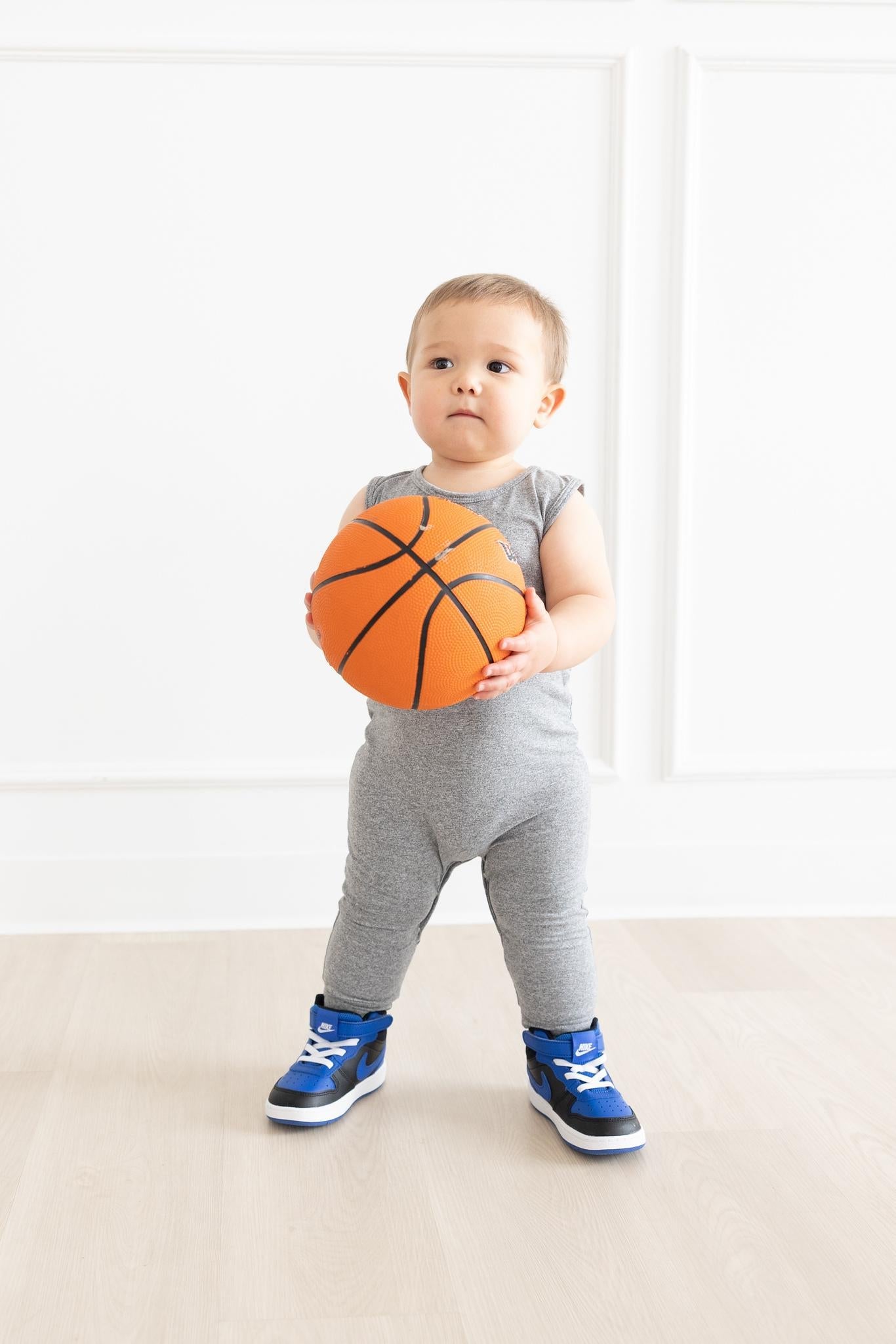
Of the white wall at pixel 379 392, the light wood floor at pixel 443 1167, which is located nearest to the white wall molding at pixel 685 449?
the white wall at pixel 379 392

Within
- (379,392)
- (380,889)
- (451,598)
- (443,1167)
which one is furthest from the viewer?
(379,392)

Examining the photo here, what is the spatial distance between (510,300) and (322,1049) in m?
0.95

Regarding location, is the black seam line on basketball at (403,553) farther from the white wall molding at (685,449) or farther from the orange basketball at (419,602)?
the white wall molding at (685,449)

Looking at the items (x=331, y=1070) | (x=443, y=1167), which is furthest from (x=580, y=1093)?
(x=331, y=1070)

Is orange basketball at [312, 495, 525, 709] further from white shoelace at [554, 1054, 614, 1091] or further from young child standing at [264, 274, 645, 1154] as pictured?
white shoelace at [554, 1054, 614, 1091]

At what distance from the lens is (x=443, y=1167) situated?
143cm

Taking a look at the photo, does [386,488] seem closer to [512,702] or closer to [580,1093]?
[512,702]

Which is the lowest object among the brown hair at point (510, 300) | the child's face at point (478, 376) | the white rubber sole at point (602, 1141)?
the white rubber sole at point (602, 1141)

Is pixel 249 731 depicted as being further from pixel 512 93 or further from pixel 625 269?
pixel 512 93

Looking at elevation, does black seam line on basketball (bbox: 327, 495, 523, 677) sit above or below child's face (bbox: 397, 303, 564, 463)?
below

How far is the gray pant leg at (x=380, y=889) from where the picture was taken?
151cm

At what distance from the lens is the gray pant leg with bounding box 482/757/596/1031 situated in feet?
4.95

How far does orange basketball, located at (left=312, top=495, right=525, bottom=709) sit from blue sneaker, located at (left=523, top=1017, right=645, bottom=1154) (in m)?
0.51

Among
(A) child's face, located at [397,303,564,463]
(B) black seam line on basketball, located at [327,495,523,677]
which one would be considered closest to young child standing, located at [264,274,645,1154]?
(A) child's face, located at [397,303,564,463]
